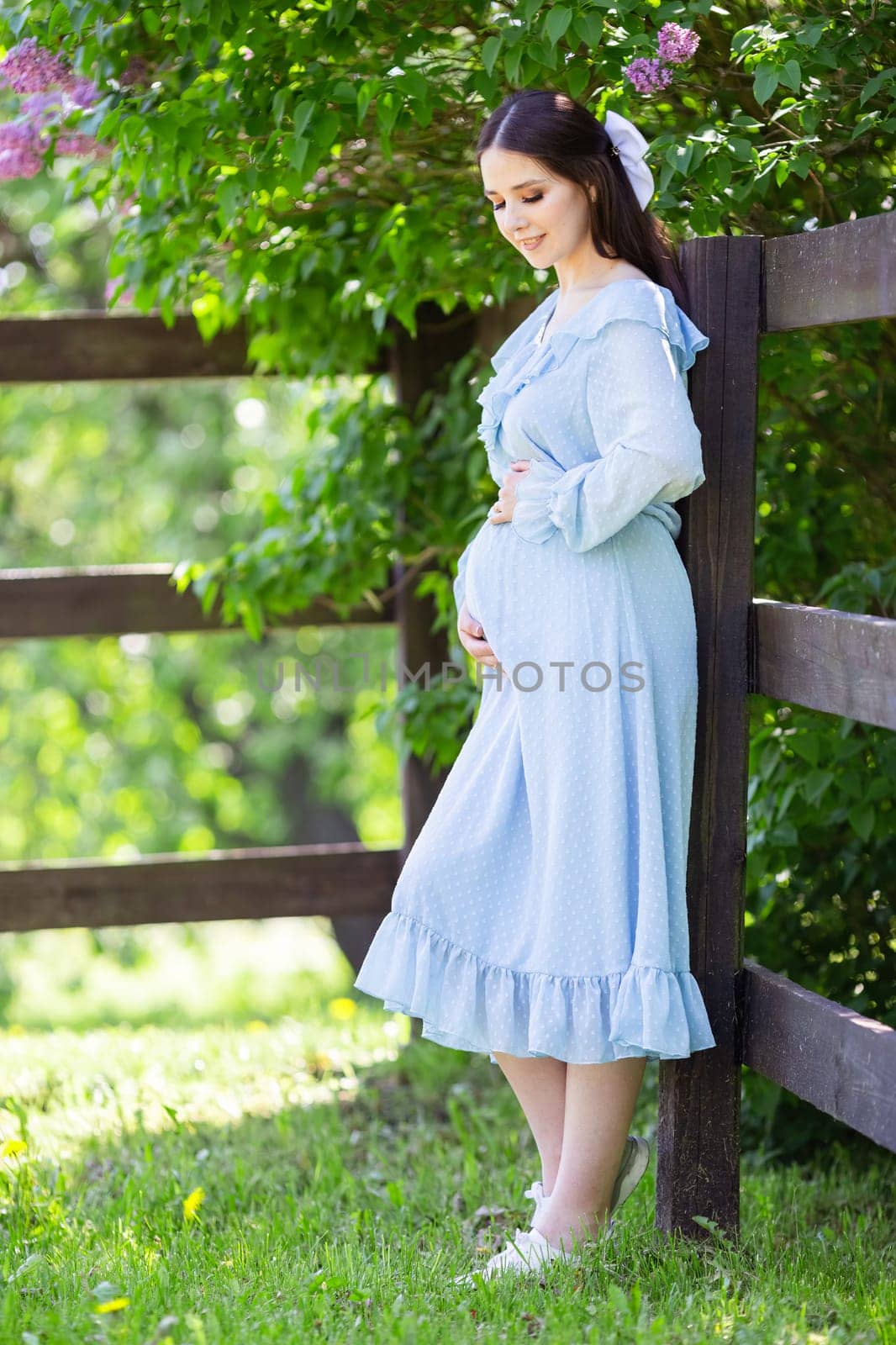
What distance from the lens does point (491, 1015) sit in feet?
6.77

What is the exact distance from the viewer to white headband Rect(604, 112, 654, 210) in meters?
2.04

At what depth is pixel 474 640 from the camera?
2223 millimetres

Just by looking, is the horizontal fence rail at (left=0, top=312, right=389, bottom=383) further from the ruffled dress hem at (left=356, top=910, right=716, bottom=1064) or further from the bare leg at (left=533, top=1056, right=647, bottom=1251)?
the bare leg at (left=533, top=1056, right=647, bottom=1251)

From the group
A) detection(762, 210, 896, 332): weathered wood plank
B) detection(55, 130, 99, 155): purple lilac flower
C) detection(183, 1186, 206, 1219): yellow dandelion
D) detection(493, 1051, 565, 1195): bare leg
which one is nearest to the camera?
detection(762, 210, 896, 332): weathered wood plank

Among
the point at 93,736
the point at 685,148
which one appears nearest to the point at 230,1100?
the point at 685,148

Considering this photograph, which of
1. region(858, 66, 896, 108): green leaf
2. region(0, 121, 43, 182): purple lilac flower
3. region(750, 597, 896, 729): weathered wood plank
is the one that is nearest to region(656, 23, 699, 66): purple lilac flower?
region(858, 66, 896, 108): green leaf

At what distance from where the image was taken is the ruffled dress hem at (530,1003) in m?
1.95

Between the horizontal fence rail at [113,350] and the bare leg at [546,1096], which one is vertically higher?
the horizontal fence rail at [113,350]

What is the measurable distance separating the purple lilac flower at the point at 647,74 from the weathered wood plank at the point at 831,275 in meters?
0.29

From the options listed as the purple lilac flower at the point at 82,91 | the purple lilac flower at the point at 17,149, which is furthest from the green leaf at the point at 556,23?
the purple lilac flower at the point at 17,149

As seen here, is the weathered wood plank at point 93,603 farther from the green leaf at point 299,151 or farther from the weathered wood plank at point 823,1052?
the weathered wood plank at point 823,1052

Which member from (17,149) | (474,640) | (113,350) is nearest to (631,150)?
(474,640)

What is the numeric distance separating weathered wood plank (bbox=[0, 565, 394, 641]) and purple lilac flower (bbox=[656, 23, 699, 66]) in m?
1.93

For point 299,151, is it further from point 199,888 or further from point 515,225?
point 199,888
